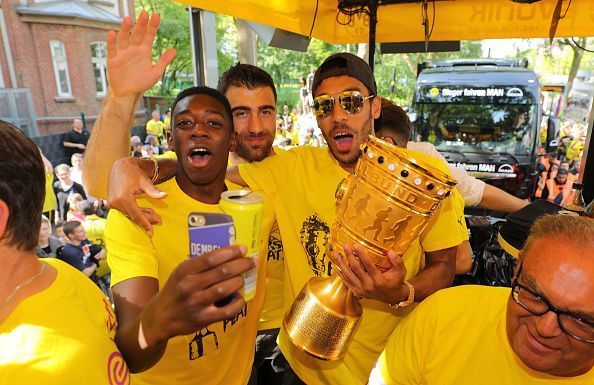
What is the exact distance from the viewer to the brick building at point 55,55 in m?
16.7

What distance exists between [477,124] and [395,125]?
630 cm

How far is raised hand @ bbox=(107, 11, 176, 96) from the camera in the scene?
5.39 ft

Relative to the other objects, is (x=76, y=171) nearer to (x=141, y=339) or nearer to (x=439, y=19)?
(x=439, y=19)

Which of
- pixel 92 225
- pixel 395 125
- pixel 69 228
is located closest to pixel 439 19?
pixel 395 125

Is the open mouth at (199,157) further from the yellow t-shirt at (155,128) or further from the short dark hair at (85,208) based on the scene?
the yellow t-shirt at (155,128)

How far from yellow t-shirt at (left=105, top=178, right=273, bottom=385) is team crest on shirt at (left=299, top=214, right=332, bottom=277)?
188mm

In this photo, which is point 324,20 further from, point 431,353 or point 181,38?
point 181,38

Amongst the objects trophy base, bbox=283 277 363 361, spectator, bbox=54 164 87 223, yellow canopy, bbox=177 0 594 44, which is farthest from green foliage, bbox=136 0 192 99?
trophy base, bbox=283 277 363 361

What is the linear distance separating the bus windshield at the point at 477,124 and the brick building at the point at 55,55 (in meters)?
14.6

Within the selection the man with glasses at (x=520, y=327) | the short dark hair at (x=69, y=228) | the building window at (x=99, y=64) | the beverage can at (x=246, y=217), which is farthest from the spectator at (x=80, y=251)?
the building window at (x=99, y=64)

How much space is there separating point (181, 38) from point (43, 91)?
35.4 feet

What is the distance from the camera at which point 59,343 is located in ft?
3.27

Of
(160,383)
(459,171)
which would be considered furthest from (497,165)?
(160,383)

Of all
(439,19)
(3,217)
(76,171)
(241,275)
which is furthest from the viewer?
(76,171)
